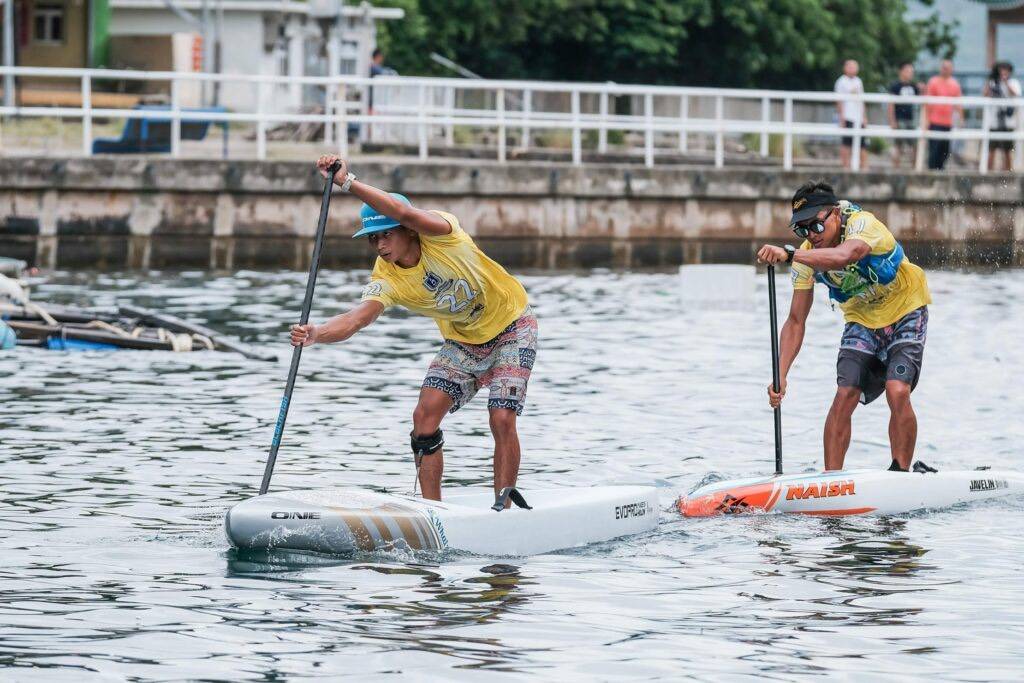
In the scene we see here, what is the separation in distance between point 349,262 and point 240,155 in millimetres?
4118

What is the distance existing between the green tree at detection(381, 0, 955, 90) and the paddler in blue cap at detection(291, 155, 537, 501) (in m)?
35.5

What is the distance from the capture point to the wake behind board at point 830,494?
10.3m

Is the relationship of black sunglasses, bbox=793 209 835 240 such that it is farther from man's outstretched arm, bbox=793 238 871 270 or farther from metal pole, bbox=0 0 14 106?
metal pole, bbox=0 0 14 106

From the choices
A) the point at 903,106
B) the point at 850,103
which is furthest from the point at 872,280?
the point at 903,106

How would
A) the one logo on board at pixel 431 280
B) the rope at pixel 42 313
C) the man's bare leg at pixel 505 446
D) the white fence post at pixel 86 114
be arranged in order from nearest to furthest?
the one logo on board at pixel 431 280
the man's bare leg at pixel 505 446
the rope at pixel 42 313
the white fence post at pixel 86 114

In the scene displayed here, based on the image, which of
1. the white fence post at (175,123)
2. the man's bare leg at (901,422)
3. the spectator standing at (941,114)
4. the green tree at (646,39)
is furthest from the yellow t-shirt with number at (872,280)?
the green tree at (646,39)

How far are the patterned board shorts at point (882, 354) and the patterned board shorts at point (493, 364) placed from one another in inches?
83.7

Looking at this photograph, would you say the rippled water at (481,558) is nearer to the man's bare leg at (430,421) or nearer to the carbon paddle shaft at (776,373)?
the carbon paddle shaft at (776,373)

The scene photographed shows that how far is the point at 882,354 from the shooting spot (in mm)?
10672

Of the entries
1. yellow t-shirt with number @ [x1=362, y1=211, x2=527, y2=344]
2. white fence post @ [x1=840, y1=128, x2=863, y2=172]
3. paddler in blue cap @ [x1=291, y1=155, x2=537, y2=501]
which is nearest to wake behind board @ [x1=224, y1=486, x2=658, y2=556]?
paddler in blue cap @ [x1=291, y1=155, x2=537, y2=501]

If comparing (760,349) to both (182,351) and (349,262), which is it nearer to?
(182,351)

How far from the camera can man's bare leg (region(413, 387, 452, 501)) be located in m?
9.47

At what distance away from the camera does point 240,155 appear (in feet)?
99.9

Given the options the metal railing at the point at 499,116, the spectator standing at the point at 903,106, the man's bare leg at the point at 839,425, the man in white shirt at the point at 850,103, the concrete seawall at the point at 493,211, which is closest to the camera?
the man's bare leg at the point at 839,425
